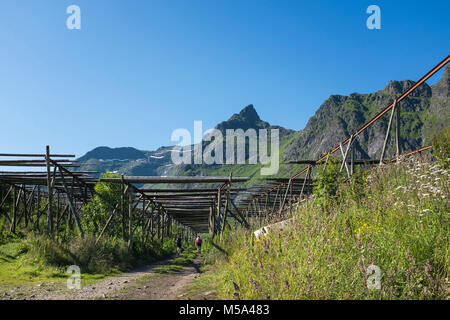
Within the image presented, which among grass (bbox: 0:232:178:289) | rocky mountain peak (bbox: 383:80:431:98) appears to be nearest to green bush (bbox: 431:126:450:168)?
grass (bbox: 0:232:178:289)

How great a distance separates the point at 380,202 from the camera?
547 cm

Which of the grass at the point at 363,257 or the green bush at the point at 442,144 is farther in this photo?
the green bush at the point at 442,144

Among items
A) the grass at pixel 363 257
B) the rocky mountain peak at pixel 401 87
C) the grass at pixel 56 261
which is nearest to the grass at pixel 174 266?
the grass at pixel 56 261

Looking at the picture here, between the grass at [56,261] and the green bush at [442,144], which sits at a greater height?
the green bush at [442,144]

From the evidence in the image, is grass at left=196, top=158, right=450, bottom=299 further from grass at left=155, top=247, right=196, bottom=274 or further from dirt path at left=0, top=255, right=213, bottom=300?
grass at left=155, top=247, right=196, bottom=274

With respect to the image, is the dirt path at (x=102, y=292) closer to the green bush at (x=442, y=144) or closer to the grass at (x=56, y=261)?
the grass at (x=56, y=261)

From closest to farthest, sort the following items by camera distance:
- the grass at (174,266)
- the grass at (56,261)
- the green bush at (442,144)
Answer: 1. the green bush at (442,144)
2. the grass at (56,261)
3. the grass at (174,266)

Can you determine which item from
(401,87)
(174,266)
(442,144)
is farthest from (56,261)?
(401,87)

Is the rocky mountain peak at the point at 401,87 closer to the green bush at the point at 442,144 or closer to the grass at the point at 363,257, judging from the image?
the green bush at the point at 442,144

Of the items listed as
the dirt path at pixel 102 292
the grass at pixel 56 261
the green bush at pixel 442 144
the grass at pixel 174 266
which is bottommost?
the grass at pixel 174 266

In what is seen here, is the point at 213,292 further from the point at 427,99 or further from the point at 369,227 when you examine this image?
the point at 427,99

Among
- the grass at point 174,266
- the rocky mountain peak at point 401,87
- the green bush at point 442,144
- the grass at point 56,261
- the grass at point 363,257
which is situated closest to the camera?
the grass at point 363,257

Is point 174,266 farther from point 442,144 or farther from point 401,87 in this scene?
point 401,87
